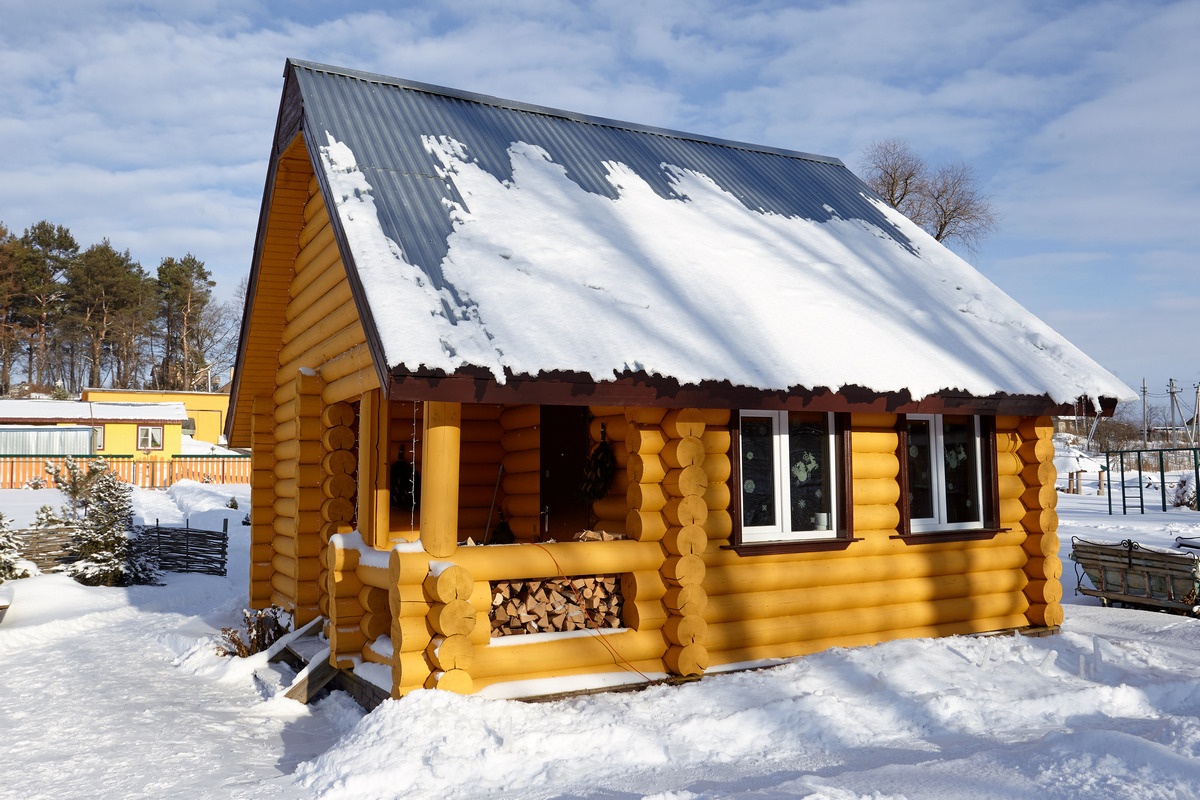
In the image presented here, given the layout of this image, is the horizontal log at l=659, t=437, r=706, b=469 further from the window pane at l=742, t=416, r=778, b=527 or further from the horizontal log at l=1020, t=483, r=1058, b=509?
the horizontal log at l=1020, t=483, r=1058, b=509

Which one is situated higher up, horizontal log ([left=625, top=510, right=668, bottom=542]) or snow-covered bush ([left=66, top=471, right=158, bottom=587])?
horizontal log ([left=625, top=510, right=668, bottom=542])

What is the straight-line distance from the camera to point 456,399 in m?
6.54

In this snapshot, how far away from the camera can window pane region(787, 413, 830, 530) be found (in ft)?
29.2

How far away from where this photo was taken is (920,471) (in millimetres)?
9797

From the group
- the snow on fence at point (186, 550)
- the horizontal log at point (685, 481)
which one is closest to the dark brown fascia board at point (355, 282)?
the horizontal log at point (685, 481)

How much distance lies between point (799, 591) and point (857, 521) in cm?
95

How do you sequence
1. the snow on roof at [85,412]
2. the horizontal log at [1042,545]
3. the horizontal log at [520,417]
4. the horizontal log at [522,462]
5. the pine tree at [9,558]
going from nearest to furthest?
the horizontal log at [520,417], the horizontal log at [522,462], the horizontal log at [1042,545], the pine tree at [9,558], the snow on roof at [85,412]

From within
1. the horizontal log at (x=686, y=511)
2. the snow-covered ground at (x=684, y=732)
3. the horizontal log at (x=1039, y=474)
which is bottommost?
the snow-covered ground at (x=684, y=732)

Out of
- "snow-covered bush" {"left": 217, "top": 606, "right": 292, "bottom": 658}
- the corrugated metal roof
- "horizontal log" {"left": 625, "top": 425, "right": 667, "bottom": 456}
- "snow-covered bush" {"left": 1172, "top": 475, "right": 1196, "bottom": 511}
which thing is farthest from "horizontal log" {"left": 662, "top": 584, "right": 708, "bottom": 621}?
"snow-covered bush" {"left": 1172, "top": 475, "right": 1196, "bottom": 511}

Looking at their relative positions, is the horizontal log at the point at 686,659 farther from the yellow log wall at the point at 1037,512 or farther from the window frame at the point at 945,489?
the yellow log wall at the point at 1037,512

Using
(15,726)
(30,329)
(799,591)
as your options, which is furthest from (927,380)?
(30,329)

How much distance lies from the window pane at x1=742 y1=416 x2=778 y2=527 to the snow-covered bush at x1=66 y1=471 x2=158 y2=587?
12.5 m

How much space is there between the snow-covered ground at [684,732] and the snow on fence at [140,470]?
2413cm

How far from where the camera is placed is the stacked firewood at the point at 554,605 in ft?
24.6
